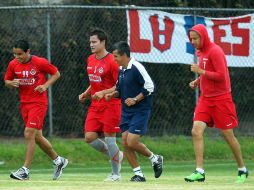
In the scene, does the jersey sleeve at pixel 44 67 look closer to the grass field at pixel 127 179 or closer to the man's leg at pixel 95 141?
the man's leg at pixel 95 141

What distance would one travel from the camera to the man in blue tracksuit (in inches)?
575

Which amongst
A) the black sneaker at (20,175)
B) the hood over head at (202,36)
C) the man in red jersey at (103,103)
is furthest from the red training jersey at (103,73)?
the hood over head at (202,36)

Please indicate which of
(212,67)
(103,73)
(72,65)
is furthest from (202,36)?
(72,65)

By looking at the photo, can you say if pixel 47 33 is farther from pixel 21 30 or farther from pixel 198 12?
pixel 198 12

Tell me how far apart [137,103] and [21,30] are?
5.34m

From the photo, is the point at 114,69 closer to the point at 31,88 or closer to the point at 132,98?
the point at 132,98

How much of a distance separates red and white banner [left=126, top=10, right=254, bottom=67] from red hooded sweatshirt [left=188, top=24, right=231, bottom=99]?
18.9ft

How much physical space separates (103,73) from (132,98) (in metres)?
0.91

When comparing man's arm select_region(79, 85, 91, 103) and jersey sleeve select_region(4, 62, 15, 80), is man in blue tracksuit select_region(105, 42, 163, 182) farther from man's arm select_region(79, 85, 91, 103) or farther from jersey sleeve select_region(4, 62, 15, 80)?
jersey sleeve select_region(4, 62, 15, 80)

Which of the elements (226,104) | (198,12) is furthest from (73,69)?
(226,104)

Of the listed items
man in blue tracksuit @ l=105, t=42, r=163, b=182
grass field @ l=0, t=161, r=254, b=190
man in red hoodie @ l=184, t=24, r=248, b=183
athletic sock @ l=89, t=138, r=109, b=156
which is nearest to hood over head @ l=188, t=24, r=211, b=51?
man in red hoodie @ l=184, t=24, r=248, b=183

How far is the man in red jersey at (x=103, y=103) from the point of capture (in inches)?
604

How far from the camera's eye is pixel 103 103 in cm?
1549

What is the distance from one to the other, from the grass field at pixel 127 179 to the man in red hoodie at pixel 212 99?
0.49 meters
